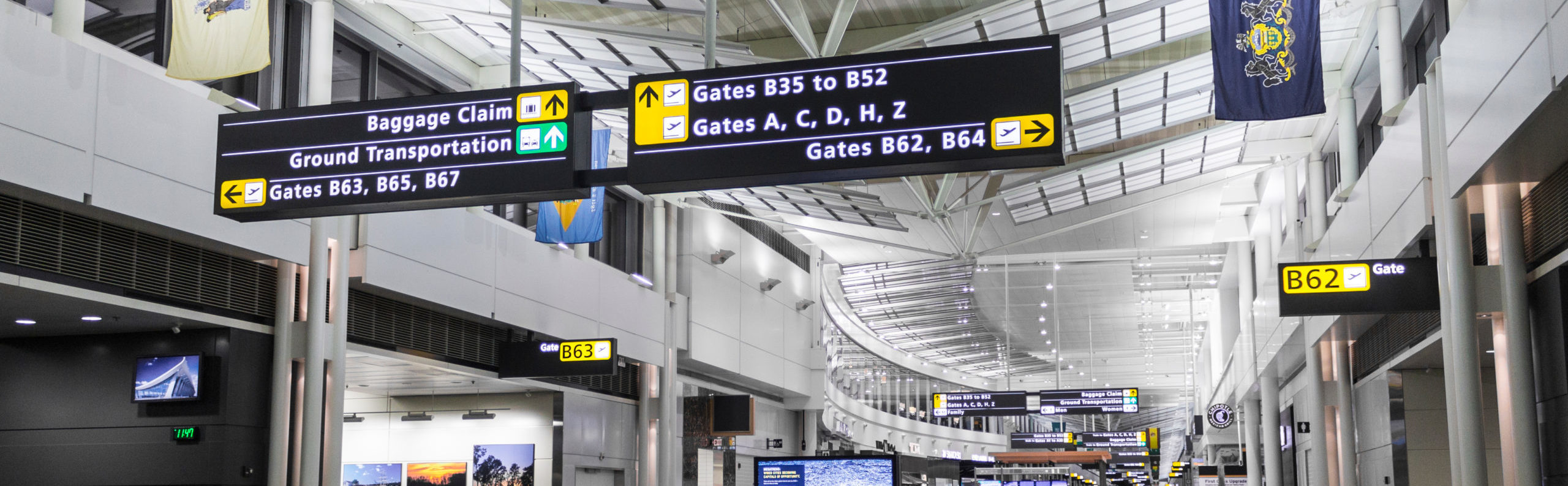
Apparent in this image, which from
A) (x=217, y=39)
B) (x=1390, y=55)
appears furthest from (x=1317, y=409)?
(x=217, y=39)

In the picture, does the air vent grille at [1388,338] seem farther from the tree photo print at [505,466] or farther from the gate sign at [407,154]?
the tree photo print at [505,466]

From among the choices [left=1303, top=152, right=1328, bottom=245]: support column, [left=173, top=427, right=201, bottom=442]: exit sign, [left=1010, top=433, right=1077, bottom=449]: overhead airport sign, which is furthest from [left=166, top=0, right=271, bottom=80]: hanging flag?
[left=1010, top=433, right=1077, bottom=449]: overhead airport sign

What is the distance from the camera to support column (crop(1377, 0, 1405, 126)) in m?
12.4

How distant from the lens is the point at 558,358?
16391 millimetres

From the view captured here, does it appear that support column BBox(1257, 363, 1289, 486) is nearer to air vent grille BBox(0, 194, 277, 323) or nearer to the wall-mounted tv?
air vent grille BBox(0, 194, 277, 323)

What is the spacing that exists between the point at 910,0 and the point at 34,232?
9.19 metres

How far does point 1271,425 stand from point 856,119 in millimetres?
23257

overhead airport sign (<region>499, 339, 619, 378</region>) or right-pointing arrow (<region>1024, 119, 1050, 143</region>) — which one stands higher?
right-pointing arrow (<region>1024, 119, 1050, 143</region>)

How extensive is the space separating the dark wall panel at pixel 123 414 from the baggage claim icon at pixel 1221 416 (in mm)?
25260

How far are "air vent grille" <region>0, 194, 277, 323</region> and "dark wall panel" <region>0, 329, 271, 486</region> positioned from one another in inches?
17.1

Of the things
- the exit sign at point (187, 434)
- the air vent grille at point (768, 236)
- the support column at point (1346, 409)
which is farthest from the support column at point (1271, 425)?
the exit sign at point (187, 434)

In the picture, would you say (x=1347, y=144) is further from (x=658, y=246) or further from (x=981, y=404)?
(x=981, y=404)

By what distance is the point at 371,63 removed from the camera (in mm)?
15062

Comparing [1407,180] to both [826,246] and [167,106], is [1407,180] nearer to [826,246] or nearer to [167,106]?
[167,106]
